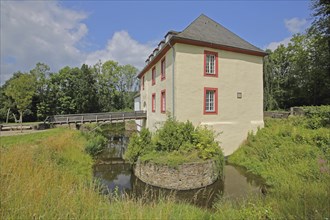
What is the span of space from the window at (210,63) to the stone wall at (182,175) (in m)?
5.84

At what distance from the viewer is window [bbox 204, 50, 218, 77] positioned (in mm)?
11745

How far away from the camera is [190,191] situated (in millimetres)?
7812

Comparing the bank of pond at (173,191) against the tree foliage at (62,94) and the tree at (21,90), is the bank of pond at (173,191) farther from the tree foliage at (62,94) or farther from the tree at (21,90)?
the tree foliage at (62,94)

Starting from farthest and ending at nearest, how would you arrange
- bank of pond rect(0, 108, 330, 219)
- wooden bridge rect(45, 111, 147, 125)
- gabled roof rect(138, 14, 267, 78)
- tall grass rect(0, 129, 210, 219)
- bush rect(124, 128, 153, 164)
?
1. wooden bridge rect(45, 111, 147, 125)
2. gabled roof rect(138, 14, 267, 78)
3. bush rect(124, 128, 153, 164)
4. bank of pond rect(0, 108, 330, 219)
5. tall grass rect(0, 129, 210, 219)

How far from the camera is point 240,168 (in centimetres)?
1035

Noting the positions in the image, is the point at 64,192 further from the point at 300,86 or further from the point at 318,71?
the point at 300,86

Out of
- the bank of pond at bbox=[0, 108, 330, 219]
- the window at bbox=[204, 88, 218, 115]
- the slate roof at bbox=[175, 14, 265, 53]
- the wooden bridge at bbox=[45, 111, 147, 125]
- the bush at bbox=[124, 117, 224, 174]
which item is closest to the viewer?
the bank of pond at bbox=[0, 108, 330, 219]

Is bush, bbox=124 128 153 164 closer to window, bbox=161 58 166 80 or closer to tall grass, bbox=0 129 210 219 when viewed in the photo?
window, bbox=161 58 166 80

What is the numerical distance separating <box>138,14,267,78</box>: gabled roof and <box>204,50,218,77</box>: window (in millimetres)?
489

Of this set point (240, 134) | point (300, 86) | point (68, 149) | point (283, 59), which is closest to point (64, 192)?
point (68, 149)

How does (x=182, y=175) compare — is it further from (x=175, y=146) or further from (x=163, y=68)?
(x=163, y=68)

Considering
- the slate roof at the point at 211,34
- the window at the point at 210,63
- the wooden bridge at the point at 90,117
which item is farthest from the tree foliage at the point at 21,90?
the window at the point at 210,63

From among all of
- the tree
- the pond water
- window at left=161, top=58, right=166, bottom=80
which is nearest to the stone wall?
the pond water

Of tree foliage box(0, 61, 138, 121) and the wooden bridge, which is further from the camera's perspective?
tree foliage box(0, 61, 138, 121)
